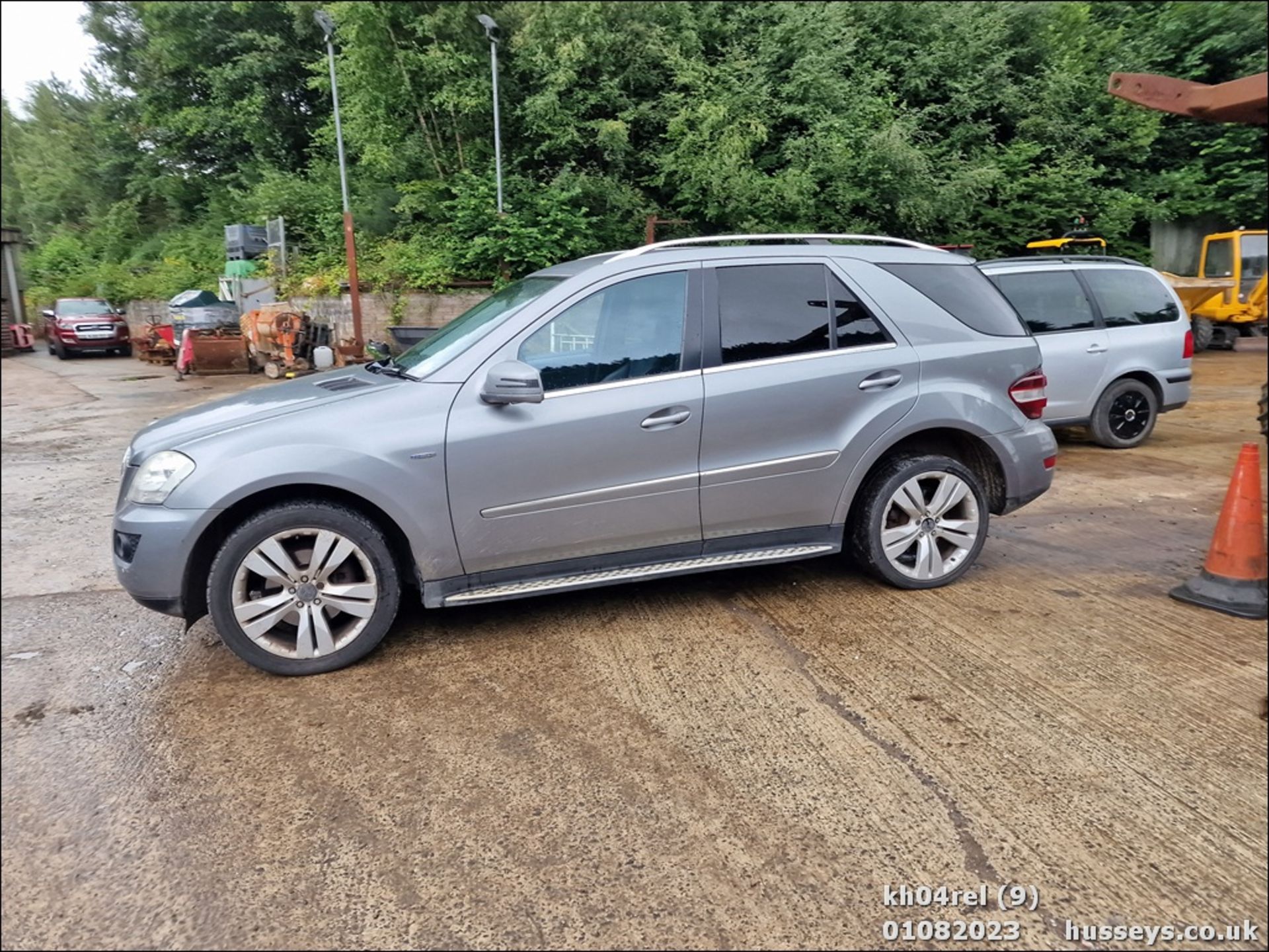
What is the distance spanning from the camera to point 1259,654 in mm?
3600

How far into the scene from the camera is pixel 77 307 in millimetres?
7617

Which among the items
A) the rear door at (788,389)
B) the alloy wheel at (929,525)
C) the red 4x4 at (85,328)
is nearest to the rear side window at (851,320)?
the rear door at (788,389)

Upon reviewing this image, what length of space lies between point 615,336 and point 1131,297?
6.53 metres

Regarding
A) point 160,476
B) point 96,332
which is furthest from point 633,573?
point 96,332

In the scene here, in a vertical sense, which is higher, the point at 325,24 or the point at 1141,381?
the point at 325,24

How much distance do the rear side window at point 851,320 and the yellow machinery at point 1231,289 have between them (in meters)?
15.6

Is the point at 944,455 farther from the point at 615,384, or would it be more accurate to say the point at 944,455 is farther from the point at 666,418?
the point at 615,384

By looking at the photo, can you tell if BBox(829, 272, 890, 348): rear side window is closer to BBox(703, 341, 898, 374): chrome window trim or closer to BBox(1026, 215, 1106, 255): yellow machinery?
BBox(703, 341, 898, 374): chrome window trim

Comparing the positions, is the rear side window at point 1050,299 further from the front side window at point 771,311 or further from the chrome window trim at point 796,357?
the front side window at point 771,311

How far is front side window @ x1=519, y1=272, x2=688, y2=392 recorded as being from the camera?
3896 mm

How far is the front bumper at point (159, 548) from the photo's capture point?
3.43m

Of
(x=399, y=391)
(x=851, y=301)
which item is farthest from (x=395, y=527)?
(x=851, y=301)

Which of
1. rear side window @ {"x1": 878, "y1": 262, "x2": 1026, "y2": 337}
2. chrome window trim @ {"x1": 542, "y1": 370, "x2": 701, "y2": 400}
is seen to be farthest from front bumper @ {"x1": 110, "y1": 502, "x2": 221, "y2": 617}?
rear side window @ {"x1": 878, "y1": 262, "x2": 1026, "y2": 337}

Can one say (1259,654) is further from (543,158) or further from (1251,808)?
(543,158)
